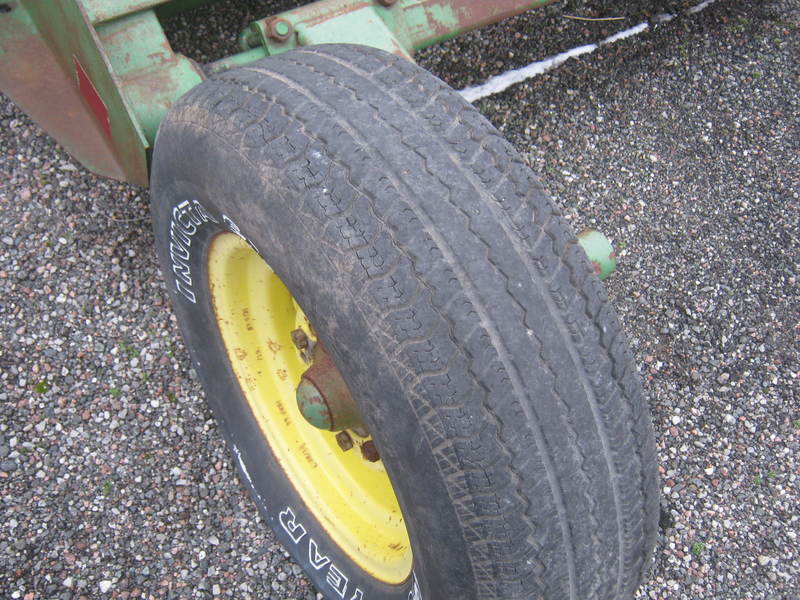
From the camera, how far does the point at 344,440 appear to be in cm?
198

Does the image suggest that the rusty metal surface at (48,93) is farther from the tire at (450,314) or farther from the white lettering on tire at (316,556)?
the white lettering on tire at (316,556)

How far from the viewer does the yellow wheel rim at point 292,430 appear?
187cm

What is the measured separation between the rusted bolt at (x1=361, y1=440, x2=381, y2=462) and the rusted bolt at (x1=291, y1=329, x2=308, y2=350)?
30cm

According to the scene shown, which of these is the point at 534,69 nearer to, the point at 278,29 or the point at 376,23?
the point at 376,23

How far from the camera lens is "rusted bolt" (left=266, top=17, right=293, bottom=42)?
1.99 m

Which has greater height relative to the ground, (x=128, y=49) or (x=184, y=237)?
(x=128, y=49)

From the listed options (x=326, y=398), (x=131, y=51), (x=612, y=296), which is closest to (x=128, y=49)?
(x=131, y=51)

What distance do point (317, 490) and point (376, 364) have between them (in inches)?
36.0

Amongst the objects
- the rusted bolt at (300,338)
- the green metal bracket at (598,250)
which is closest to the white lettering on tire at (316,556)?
the rusted bolt at (300,338)

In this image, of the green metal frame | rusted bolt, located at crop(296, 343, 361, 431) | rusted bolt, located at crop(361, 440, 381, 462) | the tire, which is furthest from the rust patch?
the green metal frame

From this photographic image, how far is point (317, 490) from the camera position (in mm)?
2061

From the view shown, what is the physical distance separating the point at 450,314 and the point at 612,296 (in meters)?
1.46

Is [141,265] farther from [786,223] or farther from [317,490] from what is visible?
[786,223]

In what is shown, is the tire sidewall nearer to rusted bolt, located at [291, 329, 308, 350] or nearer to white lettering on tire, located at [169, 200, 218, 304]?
white lettering on tire, located at [169, 200, 218, 304]
